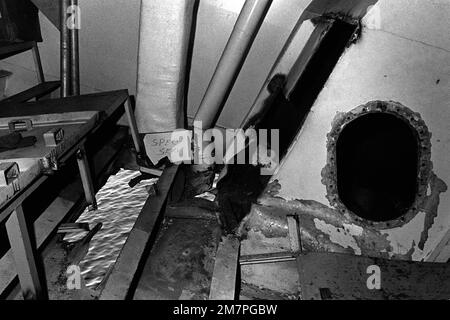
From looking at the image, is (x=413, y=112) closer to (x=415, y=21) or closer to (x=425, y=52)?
(x=425, y=52)

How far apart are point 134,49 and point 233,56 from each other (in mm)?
1245

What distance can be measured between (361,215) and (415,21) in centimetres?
107

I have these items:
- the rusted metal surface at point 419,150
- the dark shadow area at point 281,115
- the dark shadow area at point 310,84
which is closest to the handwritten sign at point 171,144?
the dark shadow area at point 281,115

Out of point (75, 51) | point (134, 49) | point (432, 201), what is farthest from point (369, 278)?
point (75, 51)

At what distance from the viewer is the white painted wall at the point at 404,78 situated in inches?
62.6

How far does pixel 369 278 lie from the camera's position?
1.67 m

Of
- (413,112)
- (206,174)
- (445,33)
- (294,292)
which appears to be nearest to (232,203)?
(206,174)

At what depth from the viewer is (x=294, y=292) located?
170 cm

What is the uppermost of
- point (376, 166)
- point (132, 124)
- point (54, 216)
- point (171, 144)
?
point (132, 124)

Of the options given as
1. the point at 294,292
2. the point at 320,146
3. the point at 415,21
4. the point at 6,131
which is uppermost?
the point at 415,21

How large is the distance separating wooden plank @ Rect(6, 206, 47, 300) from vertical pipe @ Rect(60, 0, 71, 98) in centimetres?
201

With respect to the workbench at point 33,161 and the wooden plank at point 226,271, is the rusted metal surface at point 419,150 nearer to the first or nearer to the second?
the wooden plank at point 226,271

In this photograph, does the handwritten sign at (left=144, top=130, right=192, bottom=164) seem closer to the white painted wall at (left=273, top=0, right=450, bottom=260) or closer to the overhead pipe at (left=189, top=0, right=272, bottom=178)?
the overhead pipe at (left=189, top=0, right=272, bottom=178)

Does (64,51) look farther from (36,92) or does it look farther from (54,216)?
(54,216)
